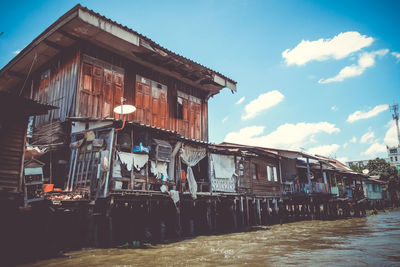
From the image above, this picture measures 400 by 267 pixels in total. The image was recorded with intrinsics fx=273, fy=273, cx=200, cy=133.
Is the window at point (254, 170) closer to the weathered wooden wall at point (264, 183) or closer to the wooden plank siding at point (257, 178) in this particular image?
the wooden plank siding at point (257, 178)

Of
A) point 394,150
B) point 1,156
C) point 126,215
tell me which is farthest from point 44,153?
point 394,150

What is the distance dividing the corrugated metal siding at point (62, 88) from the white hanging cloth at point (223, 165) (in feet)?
26.2

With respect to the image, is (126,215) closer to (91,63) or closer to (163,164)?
(163,164)

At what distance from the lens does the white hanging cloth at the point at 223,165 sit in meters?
15.8

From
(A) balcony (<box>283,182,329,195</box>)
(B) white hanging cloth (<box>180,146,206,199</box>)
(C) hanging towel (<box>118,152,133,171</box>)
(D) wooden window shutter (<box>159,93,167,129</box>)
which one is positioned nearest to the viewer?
(C) hanging towel (<box>118,152,133,171</box>)

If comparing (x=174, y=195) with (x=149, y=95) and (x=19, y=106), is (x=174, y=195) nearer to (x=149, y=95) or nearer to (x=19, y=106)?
(x=149, y=95)

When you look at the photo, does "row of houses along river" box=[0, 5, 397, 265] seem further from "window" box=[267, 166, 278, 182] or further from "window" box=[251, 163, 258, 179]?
"window" box=[267, 166, 278, 182]

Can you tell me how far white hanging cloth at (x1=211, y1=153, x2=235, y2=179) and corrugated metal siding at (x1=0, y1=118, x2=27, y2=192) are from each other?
9.58 m

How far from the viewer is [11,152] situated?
8.68m

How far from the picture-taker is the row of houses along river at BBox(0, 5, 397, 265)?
880cm

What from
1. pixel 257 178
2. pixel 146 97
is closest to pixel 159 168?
pixel 146 97

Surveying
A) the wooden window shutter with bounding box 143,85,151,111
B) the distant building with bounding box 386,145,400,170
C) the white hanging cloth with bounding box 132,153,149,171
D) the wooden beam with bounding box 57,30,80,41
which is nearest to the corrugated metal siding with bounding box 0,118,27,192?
the white hanging cloth with bounding box 132,153,149,171

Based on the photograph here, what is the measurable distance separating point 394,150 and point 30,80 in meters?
88.9

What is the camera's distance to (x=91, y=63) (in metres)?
12.8
